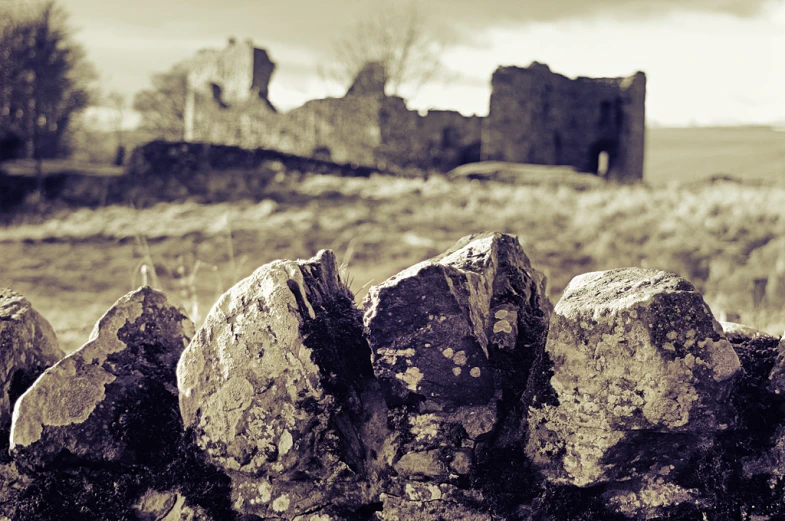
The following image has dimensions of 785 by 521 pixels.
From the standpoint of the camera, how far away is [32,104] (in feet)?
81.1

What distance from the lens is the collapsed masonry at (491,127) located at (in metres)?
25.9

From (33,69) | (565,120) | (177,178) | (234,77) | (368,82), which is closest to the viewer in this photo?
(177,178)

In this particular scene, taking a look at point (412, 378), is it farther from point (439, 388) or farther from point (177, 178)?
point (177, 178)

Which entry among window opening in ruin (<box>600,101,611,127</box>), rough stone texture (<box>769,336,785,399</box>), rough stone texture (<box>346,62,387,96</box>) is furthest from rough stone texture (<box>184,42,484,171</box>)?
rough stone texture (<box>769,336,785,399</box>)

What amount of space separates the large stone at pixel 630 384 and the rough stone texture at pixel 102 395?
2.89ft

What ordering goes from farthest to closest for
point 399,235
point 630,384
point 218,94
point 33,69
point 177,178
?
point 218,94, point 33,69, point 177,178, point 399,235, point 630,384

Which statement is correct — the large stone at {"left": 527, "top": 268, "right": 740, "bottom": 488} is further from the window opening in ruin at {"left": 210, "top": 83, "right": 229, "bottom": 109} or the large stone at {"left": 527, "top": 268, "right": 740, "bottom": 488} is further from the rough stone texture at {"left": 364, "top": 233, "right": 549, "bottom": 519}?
the window opening in ruin at {"left": 210, "top": 83, "right": 229, "bottom": 109}

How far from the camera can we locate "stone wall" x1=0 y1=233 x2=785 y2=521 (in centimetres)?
128

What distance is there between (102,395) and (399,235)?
437 inches

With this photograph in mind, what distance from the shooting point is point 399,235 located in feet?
41.2

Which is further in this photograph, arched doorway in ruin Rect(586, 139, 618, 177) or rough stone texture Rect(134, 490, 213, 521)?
arched doorway in ruin Rect(586, 139, 618, 177)

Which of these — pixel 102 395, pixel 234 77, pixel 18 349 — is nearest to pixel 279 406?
pixel 102 395

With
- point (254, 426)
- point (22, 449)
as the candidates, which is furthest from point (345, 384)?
point (22, 449)

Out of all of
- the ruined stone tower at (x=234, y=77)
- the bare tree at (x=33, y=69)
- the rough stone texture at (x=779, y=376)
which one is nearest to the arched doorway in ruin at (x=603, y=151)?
the ruined stone tower at (x=234, y=77)
